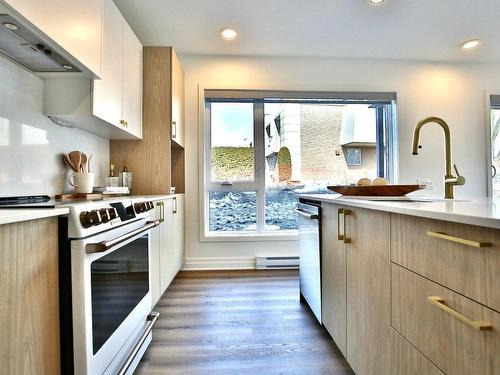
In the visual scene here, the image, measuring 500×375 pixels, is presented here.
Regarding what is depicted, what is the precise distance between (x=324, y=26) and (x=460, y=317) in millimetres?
2756

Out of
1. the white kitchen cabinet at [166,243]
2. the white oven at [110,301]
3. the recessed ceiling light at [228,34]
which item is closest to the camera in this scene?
the white oven at [110,301]

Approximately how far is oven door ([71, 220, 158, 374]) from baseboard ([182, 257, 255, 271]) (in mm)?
1590

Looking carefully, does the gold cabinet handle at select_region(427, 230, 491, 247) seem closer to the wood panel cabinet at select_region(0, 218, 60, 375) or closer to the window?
the wood panel cabinet at select_region(0, 218, 60, 375)

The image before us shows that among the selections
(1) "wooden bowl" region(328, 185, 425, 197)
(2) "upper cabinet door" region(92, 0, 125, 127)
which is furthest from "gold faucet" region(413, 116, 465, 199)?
(2) "upper cabinet door" region(92, 0, 125, 127)

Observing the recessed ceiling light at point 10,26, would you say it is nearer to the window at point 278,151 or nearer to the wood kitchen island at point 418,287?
the wood kitchen island at point 418,287

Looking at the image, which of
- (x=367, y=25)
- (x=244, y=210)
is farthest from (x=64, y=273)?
(x=367, y=25)

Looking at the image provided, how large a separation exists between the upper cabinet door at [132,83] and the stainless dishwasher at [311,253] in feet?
5.05

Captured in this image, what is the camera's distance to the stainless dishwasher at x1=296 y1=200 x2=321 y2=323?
1823mm

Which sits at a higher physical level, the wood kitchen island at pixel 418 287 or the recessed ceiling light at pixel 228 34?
the recessed ceiling light at pixel 228 34

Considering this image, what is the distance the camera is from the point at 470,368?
69 centimetres

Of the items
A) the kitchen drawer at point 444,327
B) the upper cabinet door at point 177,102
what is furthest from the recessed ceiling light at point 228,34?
the kitchen drawer at point 444,327

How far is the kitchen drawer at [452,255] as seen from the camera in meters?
0.63

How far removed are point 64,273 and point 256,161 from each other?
2632mm

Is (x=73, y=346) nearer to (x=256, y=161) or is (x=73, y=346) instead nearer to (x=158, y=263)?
(x=158, y=263)
